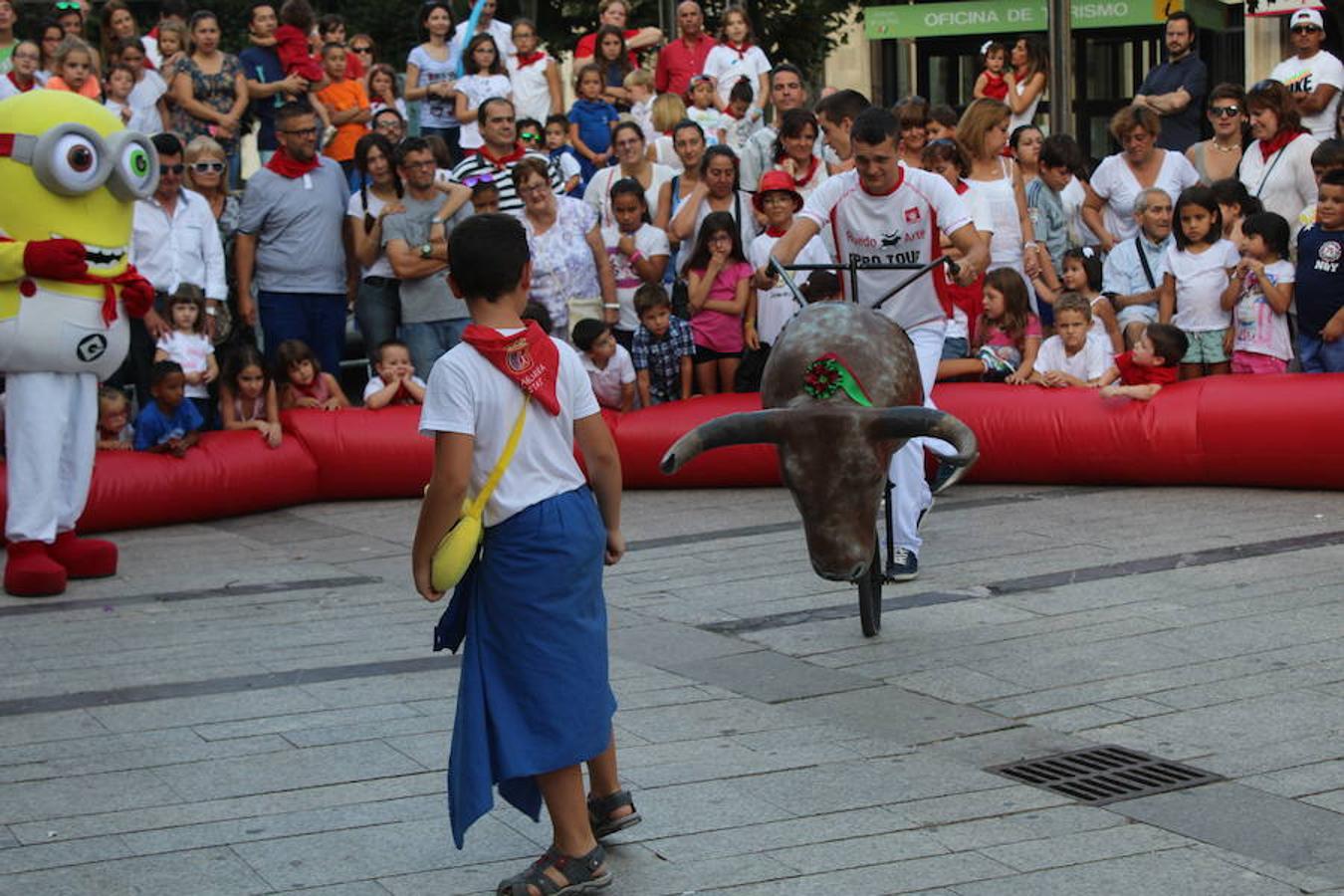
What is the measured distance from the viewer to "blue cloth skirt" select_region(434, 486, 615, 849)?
4.83m

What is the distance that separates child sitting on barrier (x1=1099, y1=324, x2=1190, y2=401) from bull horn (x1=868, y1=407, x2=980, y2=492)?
4344mm

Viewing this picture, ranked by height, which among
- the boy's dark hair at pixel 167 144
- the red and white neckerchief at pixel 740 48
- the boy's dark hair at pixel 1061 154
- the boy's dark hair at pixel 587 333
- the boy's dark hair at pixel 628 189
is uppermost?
the red and white neckerchief at pixel 740 48

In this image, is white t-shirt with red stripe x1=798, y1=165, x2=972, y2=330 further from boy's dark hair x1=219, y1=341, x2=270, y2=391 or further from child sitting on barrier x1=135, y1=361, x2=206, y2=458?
child sitting on barrier x1=135, y1=361, x2=206, y2=458

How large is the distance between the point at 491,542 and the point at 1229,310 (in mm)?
7468

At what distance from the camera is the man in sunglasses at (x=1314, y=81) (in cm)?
1301

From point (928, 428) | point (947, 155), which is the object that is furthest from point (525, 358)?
point (947, 155)

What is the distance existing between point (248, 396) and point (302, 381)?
0.41 metres

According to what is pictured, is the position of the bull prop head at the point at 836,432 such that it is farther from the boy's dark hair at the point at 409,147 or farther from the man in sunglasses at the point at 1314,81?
the man in sunglasses at the point at 1314,81

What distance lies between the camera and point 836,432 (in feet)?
21.8

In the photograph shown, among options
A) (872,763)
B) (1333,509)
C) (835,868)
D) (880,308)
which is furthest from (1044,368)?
(835,868)

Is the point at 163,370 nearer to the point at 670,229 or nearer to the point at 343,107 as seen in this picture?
the point at 670,229

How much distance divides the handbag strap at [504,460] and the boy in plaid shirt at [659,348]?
6.94 metres

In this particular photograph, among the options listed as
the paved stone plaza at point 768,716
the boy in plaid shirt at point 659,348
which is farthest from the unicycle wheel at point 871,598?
the boy in plaid shirt at point 659,348

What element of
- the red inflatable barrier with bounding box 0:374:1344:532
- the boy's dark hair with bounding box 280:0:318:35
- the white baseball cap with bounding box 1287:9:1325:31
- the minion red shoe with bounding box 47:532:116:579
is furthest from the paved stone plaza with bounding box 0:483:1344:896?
the boy's dark hair with bounding box 280:0:318:35
